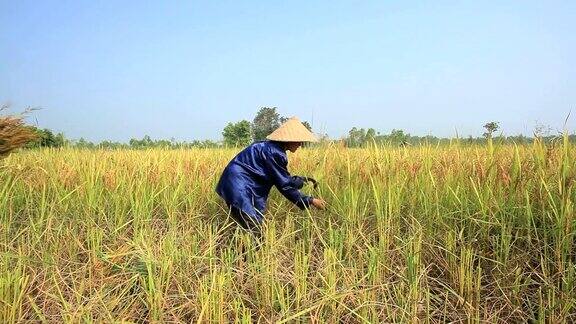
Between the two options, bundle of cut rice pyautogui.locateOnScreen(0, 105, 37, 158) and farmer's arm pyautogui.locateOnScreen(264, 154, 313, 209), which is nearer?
farmer's arm pyautogui.locateOnScreen(264, 154, 313, 209)

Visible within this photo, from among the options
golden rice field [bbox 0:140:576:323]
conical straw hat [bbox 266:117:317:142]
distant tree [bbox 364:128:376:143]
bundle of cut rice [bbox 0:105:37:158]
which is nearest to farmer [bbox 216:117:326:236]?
conical straw hat [bbox 266:117:317:142]

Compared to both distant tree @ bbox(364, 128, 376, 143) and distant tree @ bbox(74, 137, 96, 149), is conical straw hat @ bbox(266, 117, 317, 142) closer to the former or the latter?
distant tree @ bbox(364, 128, 376, 143)

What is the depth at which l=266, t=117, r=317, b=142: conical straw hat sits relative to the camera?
2992 mm

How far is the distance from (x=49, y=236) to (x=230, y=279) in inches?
53.3

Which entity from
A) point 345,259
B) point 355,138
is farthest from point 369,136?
point 345,259

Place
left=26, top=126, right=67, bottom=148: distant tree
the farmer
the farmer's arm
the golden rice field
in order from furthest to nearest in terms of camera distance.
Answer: left=26, top=126, right=67, bottom=148: distant tree < the farmer < the farmer's arm < the golden rice field

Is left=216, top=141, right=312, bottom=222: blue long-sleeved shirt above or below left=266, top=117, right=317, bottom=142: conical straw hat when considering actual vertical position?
below

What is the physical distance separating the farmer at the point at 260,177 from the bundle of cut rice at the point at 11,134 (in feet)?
7.26

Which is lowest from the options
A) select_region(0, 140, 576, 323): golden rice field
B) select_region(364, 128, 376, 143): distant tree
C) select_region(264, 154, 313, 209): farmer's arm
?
select_region(0, 140, 576, 323): golden rice field

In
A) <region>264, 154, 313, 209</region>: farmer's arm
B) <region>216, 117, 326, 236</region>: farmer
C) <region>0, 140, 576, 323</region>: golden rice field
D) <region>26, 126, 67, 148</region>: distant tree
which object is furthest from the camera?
<region>26, 126, 67, 148</region>: distant tree

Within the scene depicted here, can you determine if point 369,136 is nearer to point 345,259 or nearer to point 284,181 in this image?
point 284,181

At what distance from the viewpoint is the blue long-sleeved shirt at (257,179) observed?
297 centimetres

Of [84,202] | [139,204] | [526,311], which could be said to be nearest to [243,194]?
[139,204]

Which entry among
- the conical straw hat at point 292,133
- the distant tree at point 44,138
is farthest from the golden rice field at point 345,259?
the distant tree at point 44,138
